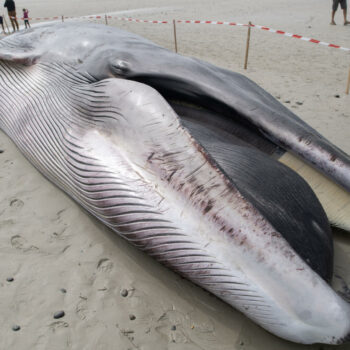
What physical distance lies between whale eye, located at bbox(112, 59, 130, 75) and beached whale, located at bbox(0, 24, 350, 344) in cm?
1

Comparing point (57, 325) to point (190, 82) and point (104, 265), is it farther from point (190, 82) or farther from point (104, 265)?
point (190, 82)

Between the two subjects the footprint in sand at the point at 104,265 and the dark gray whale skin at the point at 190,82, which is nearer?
the footprint in sand at the point at 104,265

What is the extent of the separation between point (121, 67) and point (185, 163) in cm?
132

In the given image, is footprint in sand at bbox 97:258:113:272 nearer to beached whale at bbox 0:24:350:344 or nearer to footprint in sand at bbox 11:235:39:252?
beached whale at bbox 0:24:350:344

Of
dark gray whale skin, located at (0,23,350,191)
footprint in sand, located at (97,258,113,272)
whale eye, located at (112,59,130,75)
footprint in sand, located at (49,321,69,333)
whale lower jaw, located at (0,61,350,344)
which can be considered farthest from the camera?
whale eye, located at (112,59,130,75)

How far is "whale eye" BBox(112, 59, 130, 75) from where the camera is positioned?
3.12m

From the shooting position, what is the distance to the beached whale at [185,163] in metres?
1.95

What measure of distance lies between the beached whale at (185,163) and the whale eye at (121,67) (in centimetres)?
1

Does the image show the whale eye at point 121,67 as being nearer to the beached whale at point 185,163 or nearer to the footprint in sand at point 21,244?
the beached whale at point 185,163

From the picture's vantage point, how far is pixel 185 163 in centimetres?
226

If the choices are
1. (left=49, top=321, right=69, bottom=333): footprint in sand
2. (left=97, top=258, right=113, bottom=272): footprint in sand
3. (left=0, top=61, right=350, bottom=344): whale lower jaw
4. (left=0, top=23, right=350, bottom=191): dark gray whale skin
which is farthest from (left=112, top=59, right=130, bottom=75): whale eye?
(left=49, top=321, right=69, bottom=333): footprint in sand

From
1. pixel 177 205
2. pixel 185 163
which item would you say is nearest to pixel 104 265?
pixel 177 205

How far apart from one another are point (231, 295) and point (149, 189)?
0.80 metres

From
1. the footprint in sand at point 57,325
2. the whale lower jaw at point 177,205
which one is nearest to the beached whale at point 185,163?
the whale lower jaw at point 177,205
